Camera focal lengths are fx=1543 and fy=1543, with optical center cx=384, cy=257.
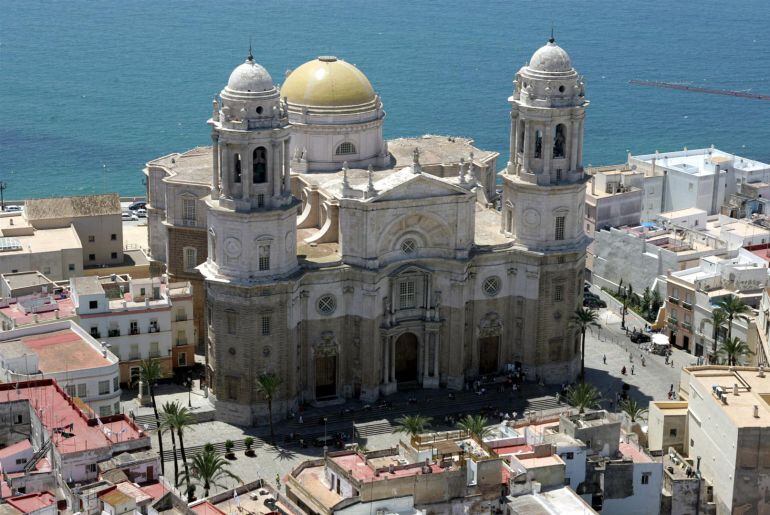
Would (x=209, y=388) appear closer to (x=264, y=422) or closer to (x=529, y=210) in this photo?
(x=264, y=422)

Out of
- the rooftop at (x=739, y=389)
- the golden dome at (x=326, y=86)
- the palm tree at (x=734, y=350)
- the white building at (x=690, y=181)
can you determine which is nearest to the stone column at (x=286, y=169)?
the golden dome at (x=326, y=86)

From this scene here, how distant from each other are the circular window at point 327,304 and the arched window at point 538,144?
1652cm

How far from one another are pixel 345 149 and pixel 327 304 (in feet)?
42.4

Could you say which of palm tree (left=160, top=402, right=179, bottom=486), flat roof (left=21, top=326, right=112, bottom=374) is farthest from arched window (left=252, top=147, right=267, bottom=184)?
palm tree (left=160, top=402, right=179, bottom=486)

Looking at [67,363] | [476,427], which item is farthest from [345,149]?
[476,427]

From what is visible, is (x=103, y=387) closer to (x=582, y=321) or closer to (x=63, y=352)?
(x=63, y=352)

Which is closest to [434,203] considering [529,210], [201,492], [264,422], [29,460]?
[529,210]

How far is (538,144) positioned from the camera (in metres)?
101

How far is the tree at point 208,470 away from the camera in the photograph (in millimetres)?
84000

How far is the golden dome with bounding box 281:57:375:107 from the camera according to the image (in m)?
105

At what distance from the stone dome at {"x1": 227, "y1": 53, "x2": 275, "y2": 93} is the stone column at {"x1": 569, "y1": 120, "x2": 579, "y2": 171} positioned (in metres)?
20.5

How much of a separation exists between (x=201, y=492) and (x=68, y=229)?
35494 mm

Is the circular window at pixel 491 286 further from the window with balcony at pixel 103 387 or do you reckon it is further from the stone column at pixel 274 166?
the window with balcony at pixel 103 387

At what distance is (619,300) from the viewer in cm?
12119
